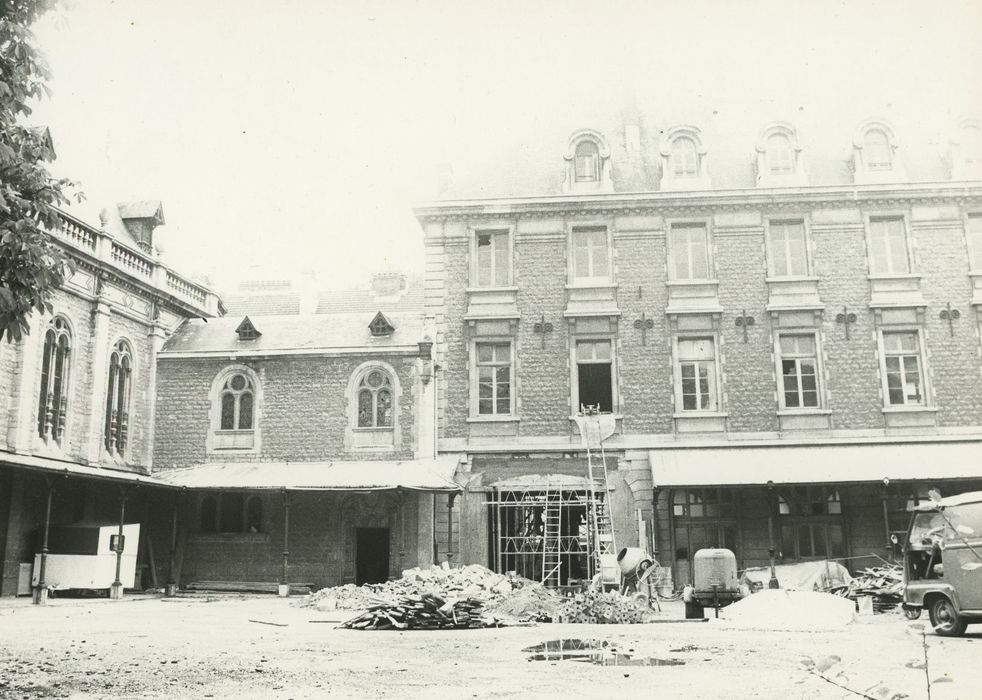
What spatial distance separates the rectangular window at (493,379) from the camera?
21.1 meters

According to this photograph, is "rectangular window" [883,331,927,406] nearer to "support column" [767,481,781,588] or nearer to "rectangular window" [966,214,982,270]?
"rectangular window" [966,214,982,270]

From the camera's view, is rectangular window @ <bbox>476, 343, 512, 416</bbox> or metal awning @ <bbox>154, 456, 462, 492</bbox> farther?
rectangular window @ <bbox>476, 343, 512, 416</bbox>

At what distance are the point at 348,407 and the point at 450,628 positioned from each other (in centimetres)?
945

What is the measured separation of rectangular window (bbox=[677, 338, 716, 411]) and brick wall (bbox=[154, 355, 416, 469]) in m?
5.94

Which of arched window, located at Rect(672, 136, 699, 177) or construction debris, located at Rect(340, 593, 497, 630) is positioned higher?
arched window, located at Rect(672, 136, 699, 177)

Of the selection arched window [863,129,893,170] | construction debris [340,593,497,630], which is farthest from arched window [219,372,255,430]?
arched window [863,129,893,170]

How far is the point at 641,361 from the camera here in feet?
68.6

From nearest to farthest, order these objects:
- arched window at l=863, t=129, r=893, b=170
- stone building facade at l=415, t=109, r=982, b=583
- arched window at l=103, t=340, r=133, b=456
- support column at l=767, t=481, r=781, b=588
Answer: support column at l=767, t=481, r=781, b=588, stone building facade at l=415, t=109, r=982, b=583, arched window at l=103, t=340, r=133, b=456, arched window at l=863, t=129, r=893, b=170

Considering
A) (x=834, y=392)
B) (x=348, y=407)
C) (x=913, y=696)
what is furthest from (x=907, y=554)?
(x=348, y=407)

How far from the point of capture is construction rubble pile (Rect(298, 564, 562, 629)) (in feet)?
42.5

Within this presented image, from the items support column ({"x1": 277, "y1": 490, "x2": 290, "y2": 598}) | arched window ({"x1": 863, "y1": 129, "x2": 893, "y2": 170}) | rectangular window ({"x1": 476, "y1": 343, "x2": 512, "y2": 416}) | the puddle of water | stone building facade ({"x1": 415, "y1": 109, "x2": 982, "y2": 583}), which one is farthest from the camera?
arched window ({"x1": 863, "y1": 129, "x2": 893, "y2": 170})

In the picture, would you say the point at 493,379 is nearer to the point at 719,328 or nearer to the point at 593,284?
the point at 593,284

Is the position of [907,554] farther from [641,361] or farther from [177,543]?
[177,543]

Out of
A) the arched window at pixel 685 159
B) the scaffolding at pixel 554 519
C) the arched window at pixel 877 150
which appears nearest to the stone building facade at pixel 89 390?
the scaffolding at pixel 554 519
